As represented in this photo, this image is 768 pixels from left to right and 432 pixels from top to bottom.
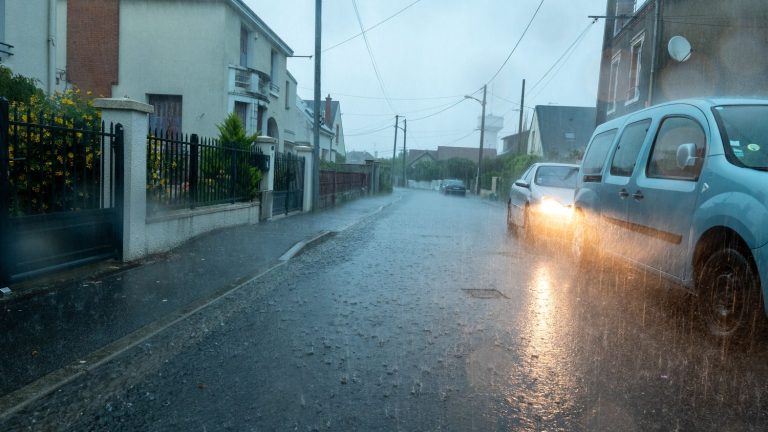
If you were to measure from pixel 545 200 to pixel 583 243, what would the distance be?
373 cm

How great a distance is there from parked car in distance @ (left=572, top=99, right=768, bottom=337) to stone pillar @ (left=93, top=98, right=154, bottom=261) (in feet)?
19.0

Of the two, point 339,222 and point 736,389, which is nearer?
point 736,389

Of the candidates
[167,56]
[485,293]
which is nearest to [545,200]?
[485,293]

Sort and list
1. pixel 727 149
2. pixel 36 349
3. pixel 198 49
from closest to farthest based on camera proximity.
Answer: pixel 36 349 → pixel 727 149 → pixel 198 49

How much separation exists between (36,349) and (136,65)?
2152 cm

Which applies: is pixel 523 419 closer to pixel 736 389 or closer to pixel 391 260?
pixel 736 389

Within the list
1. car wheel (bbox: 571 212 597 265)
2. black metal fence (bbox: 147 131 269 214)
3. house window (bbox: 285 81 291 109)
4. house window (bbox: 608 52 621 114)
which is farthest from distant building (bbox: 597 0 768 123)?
house window (bbox: 285 81 291 109)

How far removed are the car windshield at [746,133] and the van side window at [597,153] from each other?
2.27 metres

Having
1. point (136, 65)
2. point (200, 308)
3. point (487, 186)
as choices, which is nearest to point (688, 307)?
point (200, 308)

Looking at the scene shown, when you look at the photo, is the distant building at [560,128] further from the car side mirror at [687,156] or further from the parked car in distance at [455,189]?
the car side mirror at [687,156]

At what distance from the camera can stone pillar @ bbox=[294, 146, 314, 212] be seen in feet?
61.2

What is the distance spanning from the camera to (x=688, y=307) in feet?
19.9

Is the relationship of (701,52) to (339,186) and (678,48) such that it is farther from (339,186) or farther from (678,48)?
(339,186)

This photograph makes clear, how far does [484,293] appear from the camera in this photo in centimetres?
677
